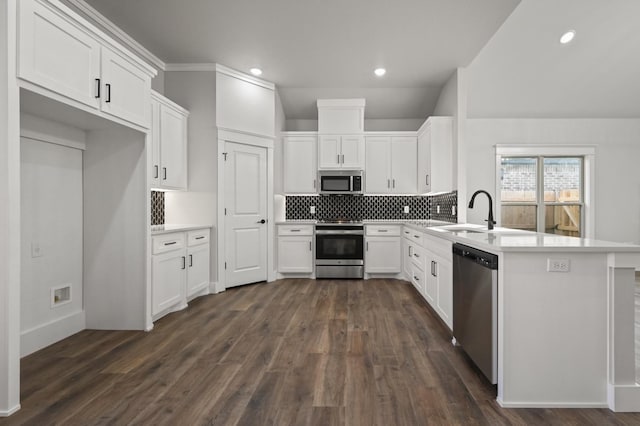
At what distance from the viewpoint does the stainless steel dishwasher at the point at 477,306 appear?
2000 millimetres

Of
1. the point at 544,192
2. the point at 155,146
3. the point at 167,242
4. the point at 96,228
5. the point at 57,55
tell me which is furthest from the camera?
the point at 544,192

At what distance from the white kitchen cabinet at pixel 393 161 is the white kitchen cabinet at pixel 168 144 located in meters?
2.81

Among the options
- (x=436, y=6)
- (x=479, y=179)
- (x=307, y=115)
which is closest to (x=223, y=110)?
(x=307, y=115)

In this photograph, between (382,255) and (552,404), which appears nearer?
(552,404)

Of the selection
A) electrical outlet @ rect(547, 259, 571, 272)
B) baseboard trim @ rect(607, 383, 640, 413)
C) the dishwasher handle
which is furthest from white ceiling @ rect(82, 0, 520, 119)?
baseboard trim @ rect(607, 383, 640, 413)

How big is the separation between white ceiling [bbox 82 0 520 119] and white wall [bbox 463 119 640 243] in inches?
57.9

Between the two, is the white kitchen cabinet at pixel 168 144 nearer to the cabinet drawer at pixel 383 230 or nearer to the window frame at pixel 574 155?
the cabinet drawer at pixel 383 230

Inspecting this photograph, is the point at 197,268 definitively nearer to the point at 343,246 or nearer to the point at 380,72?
the point at 343,246

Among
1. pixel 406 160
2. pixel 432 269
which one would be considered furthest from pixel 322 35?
pixel 432 269

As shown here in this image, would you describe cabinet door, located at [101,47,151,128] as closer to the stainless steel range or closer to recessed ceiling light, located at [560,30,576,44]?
the stainless steel range

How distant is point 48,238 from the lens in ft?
8.98

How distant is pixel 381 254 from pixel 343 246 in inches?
23.5

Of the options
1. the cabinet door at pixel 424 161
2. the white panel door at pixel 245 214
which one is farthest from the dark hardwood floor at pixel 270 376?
the cabinet door at pixel 424 161

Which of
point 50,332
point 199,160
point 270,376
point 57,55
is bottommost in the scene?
point 270,376
